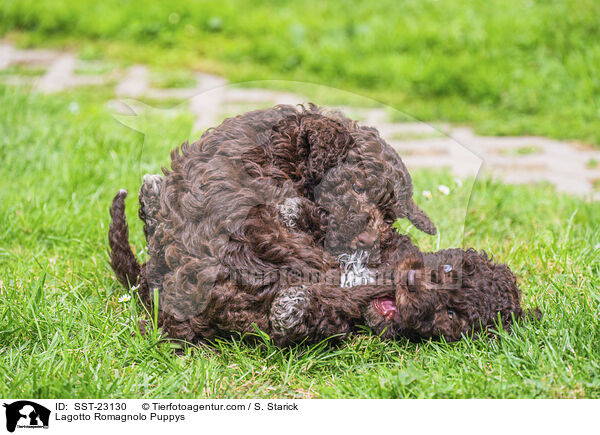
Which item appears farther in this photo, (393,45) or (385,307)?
(393,45)

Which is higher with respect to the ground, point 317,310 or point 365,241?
point 365,241

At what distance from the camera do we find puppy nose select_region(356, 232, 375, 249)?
97.3 inches

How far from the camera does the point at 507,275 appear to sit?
262cm

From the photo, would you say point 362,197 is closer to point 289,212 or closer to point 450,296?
point 289,212

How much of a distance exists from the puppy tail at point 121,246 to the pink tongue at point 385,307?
107cm

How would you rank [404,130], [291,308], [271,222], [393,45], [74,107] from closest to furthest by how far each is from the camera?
[291,308] → [271,222] → [404,130] → [74,107] → [393,45]

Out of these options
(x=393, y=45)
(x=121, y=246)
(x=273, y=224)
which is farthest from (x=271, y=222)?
(x=393, y=45)

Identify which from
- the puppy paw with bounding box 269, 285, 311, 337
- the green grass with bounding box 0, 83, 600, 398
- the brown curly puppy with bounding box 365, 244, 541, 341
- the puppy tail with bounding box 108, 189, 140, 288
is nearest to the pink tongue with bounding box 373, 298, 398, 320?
the brown curly puppy with bounding box 365, 244, 541, 341

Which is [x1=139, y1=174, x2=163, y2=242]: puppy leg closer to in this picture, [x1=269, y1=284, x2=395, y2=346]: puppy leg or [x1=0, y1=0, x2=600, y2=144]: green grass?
[x1=269, y1=284, x2=395, y2=346]: puppy leg

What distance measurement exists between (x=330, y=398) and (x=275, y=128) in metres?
1.09

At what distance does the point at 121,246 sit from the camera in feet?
9.34

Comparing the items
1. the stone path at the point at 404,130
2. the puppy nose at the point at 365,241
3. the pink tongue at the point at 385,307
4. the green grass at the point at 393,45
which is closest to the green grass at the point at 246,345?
the pink tongue at the point at 385,307
